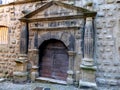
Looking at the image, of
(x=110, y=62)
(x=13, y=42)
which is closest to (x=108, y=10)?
(x=110, y=62)

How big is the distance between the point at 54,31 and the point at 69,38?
0.72 metres

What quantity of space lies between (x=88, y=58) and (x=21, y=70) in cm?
292

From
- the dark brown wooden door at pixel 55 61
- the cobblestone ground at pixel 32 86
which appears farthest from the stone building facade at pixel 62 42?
the cobblestone ground at pixel 32 86

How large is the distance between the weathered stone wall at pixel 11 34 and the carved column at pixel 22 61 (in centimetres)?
39

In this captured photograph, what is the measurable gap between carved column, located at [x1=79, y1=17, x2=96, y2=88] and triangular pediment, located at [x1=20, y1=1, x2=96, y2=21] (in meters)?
0.54

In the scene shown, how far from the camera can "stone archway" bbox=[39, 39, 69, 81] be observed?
6342 mm

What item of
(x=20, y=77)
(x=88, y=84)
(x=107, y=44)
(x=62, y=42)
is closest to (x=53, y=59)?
(x=62, y=42)

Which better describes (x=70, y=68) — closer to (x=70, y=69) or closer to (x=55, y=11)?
(x=70, y=69)

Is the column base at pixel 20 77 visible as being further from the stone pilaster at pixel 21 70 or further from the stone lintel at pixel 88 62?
the stone lintel at pixel 88 62

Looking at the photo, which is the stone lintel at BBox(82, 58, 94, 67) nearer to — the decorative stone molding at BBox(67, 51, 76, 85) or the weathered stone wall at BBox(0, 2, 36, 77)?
the decorative stone molding at BBox(67, 51, 76, 85)

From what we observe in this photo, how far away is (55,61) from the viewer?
6.54m

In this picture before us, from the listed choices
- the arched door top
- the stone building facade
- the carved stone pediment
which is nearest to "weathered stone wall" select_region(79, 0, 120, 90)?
the stone building facade

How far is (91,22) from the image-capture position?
5.58 m

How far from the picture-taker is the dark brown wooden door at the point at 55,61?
6344 millimetres
